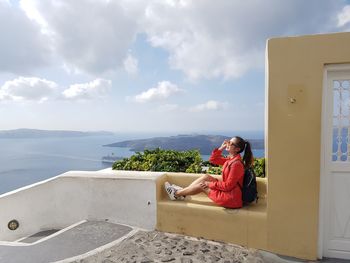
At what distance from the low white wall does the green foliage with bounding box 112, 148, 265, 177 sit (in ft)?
2.77

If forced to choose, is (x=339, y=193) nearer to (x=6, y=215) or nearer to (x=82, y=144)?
(x=6, y=215)

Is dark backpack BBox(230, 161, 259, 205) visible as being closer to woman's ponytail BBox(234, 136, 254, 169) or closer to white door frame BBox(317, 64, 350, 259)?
woman's ponytail BBox(234, 136, 254, 169)

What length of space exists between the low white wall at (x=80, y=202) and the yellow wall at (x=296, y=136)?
201cm

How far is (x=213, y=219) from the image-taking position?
4.18 metres

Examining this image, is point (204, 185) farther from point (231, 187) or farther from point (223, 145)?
point (223, 145)

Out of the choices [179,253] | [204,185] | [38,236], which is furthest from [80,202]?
[204,185]

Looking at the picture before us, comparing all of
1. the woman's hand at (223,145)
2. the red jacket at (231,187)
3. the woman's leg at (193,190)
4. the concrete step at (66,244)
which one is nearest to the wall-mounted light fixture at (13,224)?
the concrete step at (66,244)

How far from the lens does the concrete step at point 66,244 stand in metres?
3.75

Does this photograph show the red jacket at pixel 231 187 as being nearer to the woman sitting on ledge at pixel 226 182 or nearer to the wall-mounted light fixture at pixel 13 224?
the woman sitting on ledge at pixel 226 182

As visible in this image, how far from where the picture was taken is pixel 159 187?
469 cm

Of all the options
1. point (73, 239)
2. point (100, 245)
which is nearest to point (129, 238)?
point (100, 245)

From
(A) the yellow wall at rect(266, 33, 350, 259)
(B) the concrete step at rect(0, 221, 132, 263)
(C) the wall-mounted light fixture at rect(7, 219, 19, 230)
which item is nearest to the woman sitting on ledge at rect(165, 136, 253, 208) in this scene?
(A) the yellow wall at rect(266, 33, 350, 259)

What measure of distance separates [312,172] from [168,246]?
2.28 m

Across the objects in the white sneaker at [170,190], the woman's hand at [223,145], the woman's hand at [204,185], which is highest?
the woman's hand at [223,145]
